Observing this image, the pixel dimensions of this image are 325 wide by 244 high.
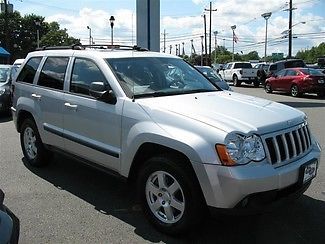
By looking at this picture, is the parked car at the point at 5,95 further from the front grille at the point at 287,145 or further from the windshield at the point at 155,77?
the front grille at the point at 287,145

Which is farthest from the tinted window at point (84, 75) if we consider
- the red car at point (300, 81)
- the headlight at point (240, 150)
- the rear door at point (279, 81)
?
the rear door at point (279, 81)

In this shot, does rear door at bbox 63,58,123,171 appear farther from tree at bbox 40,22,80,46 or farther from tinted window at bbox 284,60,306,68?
tree at bbox 40,22,80,46

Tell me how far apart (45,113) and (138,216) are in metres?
2.24

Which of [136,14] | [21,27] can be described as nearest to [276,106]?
[136,14]

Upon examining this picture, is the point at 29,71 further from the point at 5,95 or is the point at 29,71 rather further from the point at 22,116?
the point at 5,95

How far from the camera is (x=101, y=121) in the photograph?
4.93 m

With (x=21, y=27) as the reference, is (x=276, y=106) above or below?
below

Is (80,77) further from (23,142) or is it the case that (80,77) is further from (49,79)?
(23,142)

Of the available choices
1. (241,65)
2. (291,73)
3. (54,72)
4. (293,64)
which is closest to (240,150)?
(54,72)

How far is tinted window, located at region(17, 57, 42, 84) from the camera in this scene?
6.70m

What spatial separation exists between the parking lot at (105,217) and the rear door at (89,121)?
21.8 inches

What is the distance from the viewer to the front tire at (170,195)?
399cm

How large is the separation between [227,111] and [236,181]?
33.4 inches

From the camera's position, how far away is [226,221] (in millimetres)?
4641
